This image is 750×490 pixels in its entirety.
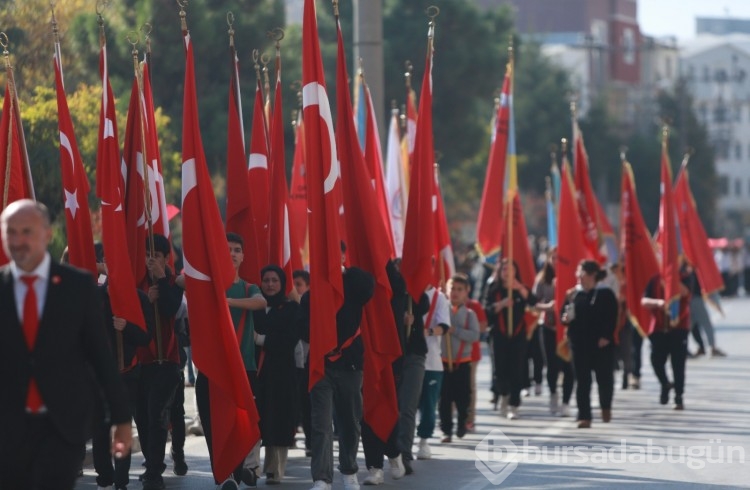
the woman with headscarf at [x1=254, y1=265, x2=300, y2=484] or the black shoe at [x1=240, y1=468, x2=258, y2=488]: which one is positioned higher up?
the woman with headscarf at [x1=254, y1=265, x2=300, y2=484]

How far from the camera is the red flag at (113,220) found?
1105 cm

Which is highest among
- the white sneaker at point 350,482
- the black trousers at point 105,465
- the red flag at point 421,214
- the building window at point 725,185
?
the building window at point 725,185

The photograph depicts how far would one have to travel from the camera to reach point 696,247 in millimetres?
23547

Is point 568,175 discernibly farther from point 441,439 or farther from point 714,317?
point 714,317

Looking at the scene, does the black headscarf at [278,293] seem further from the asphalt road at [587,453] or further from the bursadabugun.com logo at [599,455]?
the bursadabugun.com logo at [599,455]

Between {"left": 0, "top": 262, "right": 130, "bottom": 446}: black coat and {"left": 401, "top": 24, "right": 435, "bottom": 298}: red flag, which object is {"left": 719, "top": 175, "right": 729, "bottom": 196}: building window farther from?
{"left": 0, "top": 262, "right": 130, "bottom": 446}: black coat

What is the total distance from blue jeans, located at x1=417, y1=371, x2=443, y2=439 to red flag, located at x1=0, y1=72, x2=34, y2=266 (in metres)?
3.71

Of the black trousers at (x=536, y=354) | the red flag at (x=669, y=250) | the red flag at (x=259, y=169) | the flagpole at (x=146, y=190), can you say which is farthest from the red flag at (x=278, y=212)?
the black trousers at (x=536, y=354)

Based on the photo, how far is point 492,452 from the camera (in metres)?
14.1

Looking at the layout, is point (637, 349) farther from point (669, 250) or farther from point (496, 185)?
point (496, 185)

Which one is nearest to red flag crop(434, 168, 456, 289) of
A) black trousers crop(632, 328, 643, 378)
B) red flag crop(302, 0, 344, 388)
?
red flag crop(302, 0, 344, 388)

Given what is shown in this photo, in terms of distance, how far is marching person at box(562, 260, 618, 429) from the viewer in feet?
53.1

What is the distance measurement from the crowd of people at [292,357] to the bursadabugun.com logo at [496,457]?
1.07 feet

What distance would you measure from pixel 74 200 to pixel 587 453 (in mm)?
4863
